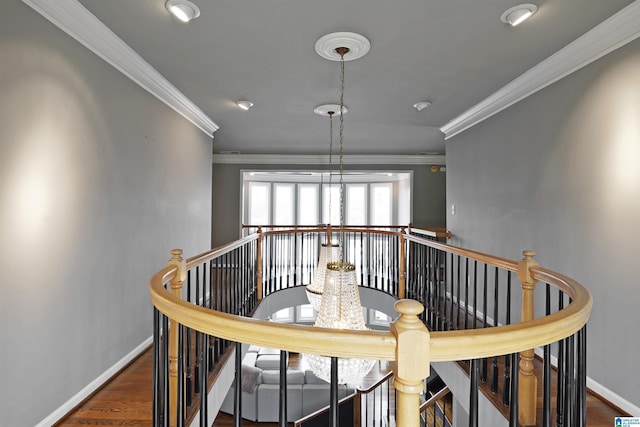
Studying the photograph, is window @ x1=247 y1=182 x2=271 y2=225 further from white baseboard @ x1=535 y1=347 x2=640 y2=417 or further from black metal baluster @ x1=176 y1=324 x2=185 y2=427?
black metal baluster @ x1=176 y1=324 x2=185 y2=427

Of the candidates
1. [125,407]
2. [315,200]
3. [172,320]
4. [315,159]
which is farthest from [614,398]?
[315,200]

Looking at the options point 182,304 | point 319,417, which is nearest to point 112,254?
point 182,304

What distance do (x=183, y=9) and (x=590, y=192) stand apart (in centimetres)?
293

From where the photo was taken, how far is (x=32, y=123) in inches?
72.5

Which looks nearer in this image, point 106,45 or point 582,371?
point 582,371

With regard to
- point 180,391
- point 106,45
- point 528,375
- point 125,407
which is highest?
point 106,45

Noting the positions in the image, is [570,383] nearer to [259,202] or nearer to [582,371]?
[582,371]

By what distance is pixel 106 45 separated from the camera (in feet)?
7.81

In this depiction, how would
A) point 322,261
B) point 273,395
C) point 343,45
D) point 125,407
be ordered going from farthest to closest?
point 273,395
point 322,261
point 343,45
point 125,407

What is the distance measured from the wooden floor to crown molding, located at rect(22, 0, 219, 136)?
2.29 m

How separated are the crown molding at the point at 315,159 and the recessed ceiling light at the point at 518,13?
513 cm

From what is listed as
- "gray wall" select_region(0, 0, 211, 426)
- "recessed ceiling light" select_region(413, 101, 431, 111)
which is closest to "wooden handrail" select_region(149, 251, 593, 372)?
"gray wall" select_region(0, 0, 211, 426)

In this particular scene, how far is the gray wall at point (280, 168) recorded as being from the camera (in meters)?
7.29

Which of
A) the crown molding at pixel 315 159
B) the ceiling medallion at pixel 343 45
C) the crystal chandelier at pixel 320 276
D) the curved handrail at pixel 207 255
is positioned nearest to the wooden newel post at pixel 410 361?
the curved handrail at pixel 207 255
